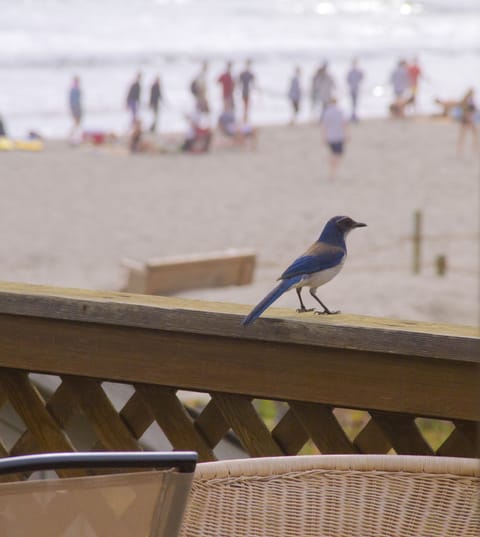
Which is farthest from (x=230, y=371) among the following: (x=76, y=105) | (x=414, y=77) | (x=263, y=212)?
(x=414, y=77)

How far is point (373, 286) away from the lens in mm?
11562

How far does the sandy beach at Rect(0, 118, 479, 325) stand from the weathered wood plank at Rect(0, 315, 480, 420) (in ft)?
26.2

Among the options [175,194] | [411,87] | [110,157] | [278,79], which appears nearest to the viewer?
[175,194]

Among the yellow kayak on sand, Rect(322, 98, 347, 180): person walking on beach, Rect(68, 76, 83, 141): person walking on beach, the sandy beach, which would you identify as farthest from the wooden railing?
Rect(68, 76, 83, 141): person walking on beach

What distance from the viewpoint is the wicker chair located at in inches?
56.7

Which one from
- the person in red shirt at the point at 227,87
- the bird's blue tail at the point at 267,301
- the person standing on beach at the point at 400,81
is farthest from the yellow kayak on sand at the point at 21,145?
the bird's blue tail at the point at 267,301

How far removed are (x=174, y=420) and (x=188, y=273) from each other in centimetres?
832

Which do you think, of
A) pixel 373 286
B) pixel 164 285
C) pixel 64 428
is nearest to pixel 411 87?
pixel 373 286

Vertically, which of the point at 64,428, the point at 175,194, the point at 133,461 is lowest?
the point at 175,194

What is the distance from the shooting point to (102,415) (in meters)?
2.02

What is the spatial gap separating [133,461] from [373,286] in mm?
10495

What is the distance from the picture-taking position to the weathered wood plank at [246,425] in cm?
192

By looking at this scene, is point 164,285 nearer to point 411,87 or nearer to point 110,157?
point 110,157

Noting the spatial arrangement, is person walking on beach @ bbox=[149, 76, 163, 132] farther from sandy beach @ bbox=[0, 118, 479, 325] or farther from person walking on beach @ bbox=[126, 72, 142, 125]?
sandy beach @ bbox=[0, 118, 479, 325]
